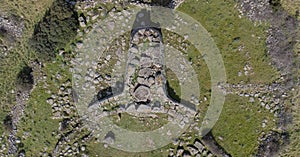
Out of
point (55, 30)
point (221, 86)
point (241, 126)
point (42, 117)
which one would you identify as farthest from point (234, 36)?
point (42, 117)

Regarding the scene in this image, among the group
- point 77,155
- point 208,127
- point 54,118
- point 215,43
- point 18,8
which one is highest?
point 215,43

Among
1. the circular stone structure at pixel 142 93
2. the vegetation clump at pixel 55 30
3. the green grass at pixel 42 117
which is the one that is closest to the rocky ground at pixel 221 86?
the green grass at pixel 42 117

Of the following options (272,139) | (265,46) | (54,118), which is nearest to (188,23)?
(265,46)

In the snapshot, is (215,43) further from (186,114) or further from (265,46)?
(186,114)

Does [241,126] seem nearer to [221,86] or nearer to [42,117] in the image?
[221,86]

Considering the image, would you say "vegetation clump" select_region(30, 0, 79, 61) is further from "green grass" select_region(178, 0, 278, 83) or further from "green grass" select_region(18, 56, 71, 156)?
"green grass" select_region(178, 0, 278, 83)

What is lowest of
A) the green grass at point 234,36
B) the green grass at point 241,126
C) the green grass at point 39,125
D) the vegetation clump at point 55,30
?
the green grass at point 39,125

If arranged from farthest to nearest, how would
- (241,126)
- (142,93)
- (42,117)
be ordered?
(42,117), (241,126), (142,93)

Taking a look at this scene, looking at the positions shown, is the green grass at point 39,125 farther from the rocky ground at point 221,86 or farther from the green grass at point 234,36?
the green grass at point 234,36
